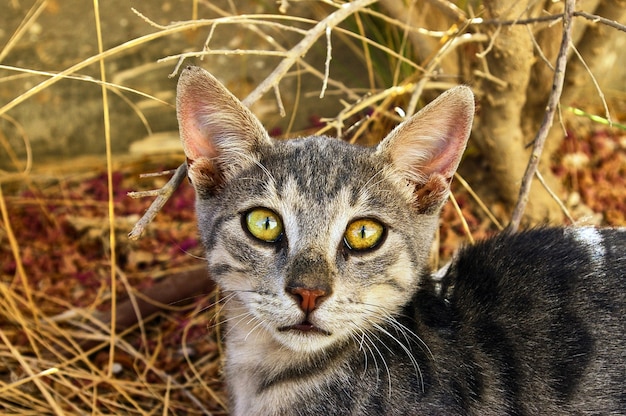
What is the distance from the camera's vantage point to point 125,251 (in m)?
3.92

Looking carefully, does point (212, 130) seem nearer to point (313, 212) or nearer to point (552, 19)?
point (313, 212)

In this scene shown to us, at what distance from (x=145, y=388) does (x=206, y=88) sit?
63.1 inches

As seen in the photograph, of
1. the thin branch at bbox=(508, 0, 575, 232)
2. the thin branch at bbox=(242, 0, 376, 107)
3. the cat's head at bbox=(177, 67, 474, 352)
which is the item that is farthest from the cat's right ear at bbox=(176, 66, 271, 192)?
the thin branch at bbox=(508, 0, 575, 232)

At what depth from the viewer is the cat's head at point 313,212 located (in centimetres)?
203

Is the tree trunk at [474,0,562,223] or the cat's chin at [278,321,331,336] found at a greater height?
the tree trunk at [474,0,562,223]

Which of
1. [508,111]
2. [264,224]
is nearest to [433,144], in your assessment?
[264,224]

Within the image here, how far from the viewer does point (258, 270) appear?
2.09m

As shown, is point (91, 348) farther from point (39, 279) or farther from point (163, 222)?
point (163, 222)

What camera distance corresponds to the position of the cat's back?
2148 mm

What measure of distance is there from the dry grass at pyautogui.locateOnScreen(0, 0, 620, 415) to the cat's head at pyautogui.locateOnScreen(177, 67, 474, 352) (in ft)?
0.81

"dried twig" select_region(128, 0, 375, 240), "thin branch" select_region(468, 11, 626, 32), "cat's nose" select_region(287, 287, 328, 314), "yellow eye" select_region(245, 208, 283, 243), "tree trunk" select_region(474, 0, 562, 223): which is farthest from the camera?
"tree trunk" select_region(474, 0, 562, 223)

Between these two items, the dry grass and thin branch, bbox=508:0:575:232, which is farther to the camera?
the dry grass

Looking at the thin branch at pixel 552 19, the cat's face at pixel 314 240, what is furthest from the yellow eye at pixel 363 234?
the thin branch at pixel 552 19

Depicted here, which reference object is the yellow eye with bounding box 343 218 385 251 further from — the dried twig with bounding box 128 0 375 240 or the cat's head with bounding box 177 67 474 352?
the dried twig with bounding box 128 0 375 240
